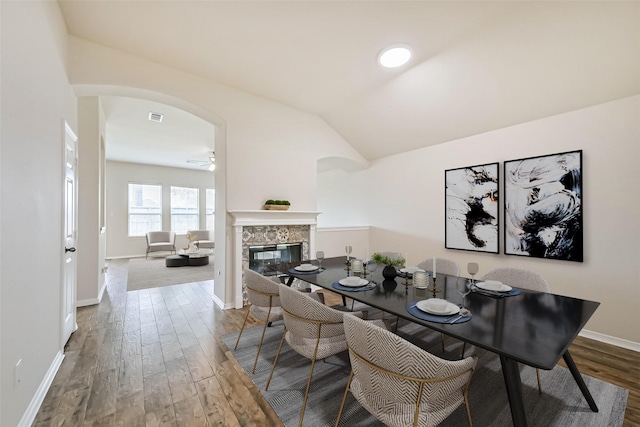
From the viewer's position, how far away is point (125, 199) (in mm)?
8125

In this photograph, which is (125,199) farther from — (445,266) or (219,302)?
(445,266)

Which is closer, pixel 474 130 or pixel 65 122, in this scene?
pixel 65 122

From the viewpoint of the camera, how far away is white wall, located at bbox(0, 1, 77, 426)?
1398mm

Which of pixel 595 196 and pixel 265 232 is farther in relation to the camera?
pixel 265 232

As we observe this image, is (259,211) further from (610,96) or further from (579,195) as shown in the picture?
(610,96)

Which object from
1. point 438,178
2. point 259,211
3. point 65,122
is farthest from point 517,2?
point 65,122

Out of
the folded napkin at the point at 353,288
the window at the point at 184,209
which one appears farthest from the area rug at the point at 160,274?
the folded napkin at the point at 353,288

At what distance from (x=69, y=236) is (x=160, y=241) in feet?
19.5

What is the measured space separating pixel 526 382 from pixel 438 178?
9.13 feet

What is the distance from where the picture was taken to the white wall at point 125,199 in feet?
25.9

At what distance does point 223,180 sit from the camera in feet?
12.2

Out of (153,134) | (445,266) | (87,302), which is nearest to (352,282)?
(445,266)

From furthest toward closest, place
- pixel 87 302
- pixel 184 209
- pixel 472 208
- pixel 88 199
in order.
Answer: pixel 184 209, pixel 88 199, pixel 87 302, pixel 472 208

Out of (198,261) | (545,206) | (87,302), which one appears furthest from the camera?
(198,261)
